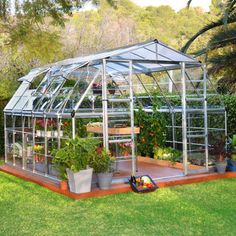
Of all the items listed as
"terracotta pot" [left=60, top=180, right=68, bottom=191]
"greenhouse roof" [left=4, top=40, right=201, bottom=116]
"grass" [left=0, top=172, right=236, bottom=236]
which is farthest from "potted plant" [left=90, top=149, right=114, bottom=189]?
"greenhouse roof" [left=4, top=40, right=201, bottom=116]

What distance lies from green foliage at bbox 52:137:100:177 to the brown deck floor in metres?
1.26

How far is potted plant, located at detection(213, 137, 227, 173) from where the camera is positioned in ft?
27.7

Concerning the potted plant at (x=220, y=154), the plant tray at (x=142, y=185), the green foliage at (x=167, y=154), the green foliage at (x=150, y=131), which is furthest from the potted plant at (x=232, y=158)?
the plant tray at (x=142, y=185)

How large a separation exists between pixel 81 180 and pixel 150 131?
3.60 m

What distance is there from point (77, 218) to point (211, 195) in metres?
2.33

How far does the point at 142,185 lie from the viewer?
7305mm

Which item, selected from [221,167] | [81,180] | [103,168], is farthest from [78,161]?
[221,167]

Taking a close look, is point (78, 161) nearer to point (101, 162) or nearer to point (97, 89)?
point (101, 162)

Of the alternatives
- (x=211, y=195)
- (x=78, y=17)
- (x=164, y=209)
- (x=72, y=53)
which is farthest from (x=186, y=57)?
(x=78, y=17)

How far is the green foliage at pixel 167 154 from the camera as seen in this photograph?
9.43m

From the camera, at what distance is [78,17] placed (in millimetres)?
26094

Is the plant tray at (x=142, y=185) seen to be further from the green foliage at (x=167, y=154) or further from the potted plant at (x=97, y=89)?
the potted plant at (x=97, y=89)

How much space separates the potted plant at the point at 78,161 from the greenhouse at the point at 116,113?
15.5 inches

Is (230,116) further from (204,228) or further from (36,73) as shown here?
(204,228)
